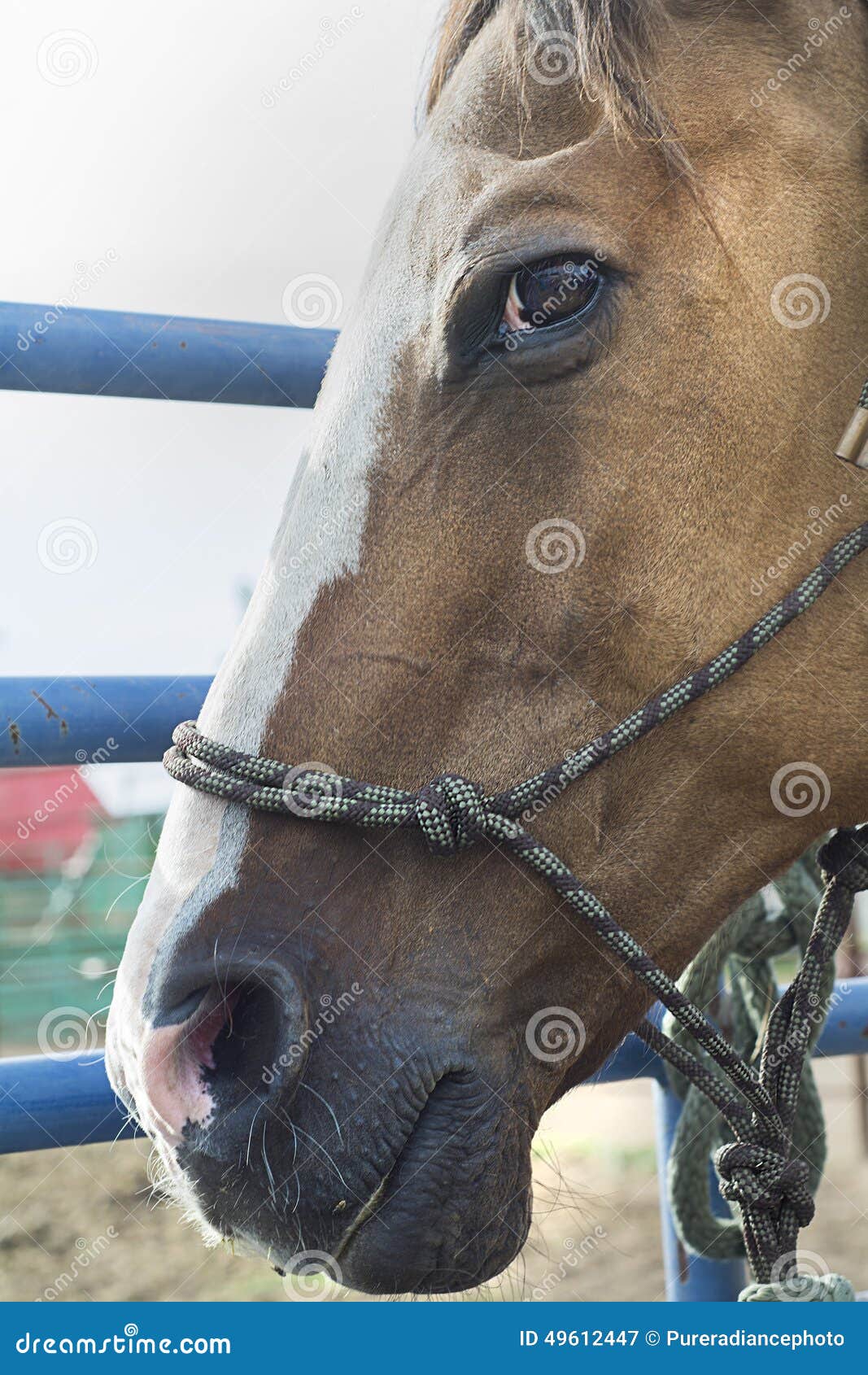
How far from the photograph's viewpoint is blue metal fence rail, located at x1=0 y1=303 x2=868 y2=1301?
5.12 ft

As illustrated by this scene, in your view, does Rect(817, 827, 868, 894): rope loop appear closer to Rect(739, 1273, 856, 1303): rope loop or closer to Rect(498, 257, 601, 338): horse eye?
Rect(739, 1273, 856, 1303): rope loop

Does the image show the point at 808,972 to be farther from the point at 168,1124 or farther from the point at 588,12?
the point at 588,12

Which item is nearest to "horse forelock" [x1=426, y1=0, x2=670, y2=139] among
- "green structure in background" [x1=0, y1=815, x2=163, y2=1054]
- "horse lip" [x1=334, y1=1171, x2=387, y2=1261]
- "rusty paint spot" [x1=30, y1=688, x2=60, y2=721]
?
"rusty paint spot" [x1=30, y1=688, x2=60, y2=721]

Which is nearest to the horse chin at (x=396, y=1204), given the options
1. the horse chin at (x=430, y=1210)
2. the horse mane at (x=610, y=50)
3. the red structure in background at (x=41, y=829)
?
the horse chin at (x=430, y=1210)

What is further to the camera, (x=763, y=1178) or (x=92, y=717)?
(x=92, y=717)

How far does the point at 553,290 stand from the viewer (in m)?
1.29

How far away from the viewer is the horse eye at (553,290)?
1.29 m

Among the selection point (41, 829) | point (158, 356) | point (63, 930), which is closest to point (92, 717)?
point (158, 356)

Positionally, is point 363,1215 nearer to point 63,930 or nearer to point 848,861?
point 848,861

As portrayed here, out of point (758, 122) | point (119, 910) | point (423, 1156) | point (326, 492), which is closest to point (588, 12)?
point (758, 122)

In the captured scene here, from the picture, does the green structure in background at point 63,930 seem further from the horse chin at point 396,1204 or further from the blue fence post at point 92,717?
the horse chin at point 396,1204

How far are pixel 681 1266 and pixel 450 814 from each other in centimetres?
123

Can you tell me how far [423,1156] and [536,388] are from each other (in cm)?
86

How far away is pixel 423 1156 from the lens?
3.99 ft
